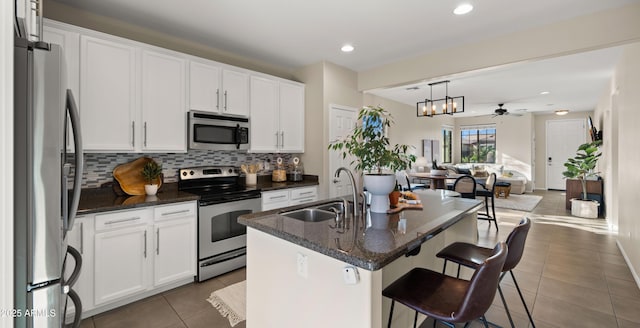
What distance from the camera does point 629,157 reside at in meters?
3.22

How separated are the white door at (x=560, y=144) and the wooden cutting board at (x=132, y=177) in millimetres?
11238

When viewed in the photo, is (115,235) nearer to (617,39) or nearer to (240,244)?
(240,244)

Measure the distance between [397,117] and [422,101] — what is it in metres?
0.73

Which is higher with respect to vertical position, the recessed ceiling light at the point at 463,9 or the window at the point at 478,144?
the recessed ceiling light at the point at 463,9

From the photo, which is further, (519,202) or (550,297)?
(519,202)

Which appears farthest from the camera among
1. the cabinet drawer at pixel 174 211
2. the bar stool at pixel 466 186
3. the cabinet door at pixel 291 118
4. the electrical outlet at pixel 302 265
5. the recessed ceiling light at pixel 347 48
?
the bar stool at pixel 466 186

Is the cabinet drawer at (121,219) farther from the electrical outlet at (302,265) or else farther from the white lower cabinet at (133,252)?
the electrical outlet at (302,265)

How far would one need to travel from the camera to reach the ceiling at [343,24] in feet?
8.51

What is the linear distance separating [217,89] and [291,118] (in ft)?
3.81

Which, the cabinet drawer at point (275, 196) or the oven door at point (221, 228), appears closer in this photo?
the oven door at point (221, 228)

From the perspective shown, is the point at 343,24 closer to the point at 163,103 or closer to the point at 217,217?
the point at 163,103

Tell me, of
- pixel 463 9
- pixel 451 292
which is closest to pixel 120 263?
pixel 451 292

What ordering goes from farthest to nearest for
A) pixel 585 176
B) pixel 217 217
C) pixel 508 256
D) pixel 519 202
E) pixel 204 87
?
pixel 519 202 < pixel 585 176 < pixel 204 87 < pixel 217 217 < pixel 508 256
